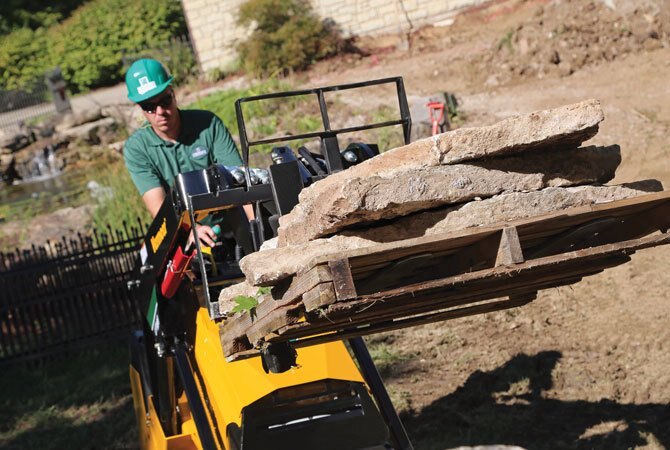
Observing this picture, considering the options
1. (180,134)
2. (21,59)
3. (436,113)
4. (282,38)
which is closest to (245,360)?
(180,134)

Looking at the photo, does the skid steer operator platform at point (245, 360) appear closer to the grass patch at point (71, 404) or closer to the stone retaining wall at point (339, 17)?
the grass patch at point (71, 404)

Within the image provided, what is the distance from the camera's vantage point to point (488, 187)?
340 cm

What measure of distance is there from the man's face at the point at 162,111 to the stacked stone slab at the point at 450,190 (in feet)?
9.24

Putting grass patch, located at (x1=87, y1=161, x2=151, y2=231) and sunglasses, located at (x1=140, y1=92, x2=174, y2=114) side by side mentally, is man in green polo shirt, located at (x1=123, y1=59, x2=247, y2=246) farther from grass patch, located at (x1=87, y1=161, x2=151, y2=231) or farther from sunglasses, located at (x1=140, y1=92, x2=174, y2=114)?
grass patch, located at (x1=87, y1=161, x2=151, y2=231)

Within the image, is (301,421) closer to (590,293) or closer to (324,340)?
(324,340)

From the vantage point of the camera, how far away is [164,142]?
6438 millimetres

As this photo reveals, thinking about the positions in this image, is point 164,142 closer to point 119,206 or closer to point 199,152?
point 199,152

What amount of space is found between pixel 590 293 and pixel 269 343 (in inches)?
205

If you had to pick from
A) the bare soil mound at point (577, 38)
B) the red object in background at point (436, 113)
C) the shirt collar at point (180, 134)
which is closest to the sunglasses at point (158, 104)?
the shirt collar at point (180, 134)

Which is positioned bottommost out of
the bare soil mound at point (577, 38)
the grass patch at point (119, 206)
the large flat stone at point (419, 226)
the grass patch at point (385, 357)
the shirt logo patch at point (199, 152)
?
the grass patch at point (385, 357)

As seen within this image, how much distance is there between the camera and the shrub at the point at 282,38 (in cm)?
2062

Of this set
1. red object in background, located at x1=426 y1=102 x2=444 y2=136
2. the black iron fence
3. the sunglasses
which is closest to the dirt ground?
red object in background, located at x1=426 y1=102 x2=444 y2=136

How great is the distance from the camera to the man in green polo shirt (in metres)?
6.07

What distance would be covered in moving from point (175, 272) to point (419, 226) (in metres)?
2.06
